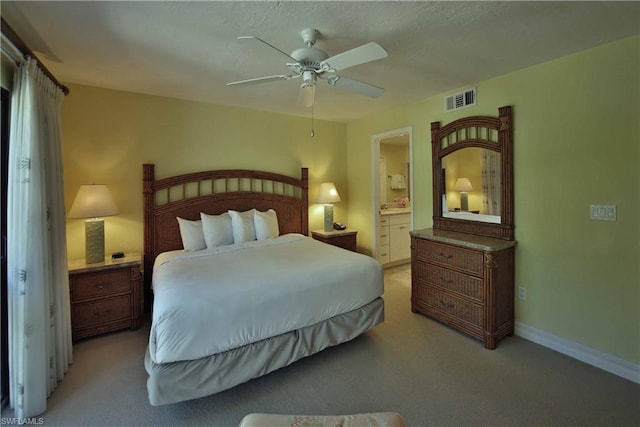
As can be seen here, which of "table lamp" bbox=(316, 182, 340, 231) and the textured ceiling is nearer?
the textured ceiling

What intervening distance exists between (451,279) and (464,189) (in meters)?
1.08

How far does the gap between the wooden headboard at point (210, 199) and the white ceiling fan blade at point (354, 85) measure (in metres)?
2.29

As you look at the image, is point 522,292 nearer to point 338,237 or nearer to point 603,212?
point 603,212

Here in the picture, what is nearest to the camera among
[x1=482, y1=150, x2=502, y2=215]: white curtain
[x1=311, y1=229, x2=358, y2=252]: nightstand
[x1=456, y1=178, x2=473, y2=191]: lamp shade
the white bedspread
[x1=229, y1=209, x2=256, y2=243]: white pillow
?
the white bedspread

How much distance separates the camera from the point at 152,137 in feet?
11.8

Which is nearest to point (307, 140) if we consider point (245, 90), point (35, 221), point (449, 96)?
point (245, 90)

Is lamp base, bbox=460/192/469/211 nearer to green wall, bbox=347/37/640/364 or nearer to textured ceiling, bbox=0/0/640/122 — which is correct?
green wall, bbox=347/37/640/364

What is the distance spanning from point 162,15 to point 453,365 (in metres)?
3.36

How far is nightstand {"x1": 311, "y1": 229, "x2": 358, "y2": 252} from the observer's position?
450 centimetres

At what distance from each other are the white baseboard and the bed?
1.45 meters

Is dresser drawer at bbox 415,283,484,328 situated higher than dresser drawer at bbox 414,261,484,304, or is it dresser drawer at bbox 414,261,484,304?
dresser drawer at bbox 414,261,484,304

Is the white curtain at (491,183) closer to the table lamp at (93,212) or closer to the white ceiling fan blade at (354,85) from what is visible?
the white ceiling fan blade at (354,85)

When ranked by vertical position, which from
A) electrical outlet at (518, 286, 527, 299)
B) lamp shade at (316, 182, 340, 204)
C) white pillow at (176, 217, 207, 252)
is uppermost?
lamp shade at (316, 182, 340, 204)

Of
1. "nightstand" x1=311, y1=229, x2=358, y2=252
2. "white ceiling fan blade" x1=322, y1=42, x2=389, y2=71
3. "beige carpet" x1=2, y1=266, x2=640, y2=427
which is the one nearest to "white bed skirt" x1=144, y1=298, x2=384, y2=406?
"beige carpet" x1=2, y1=266, x2=640, y2=427
